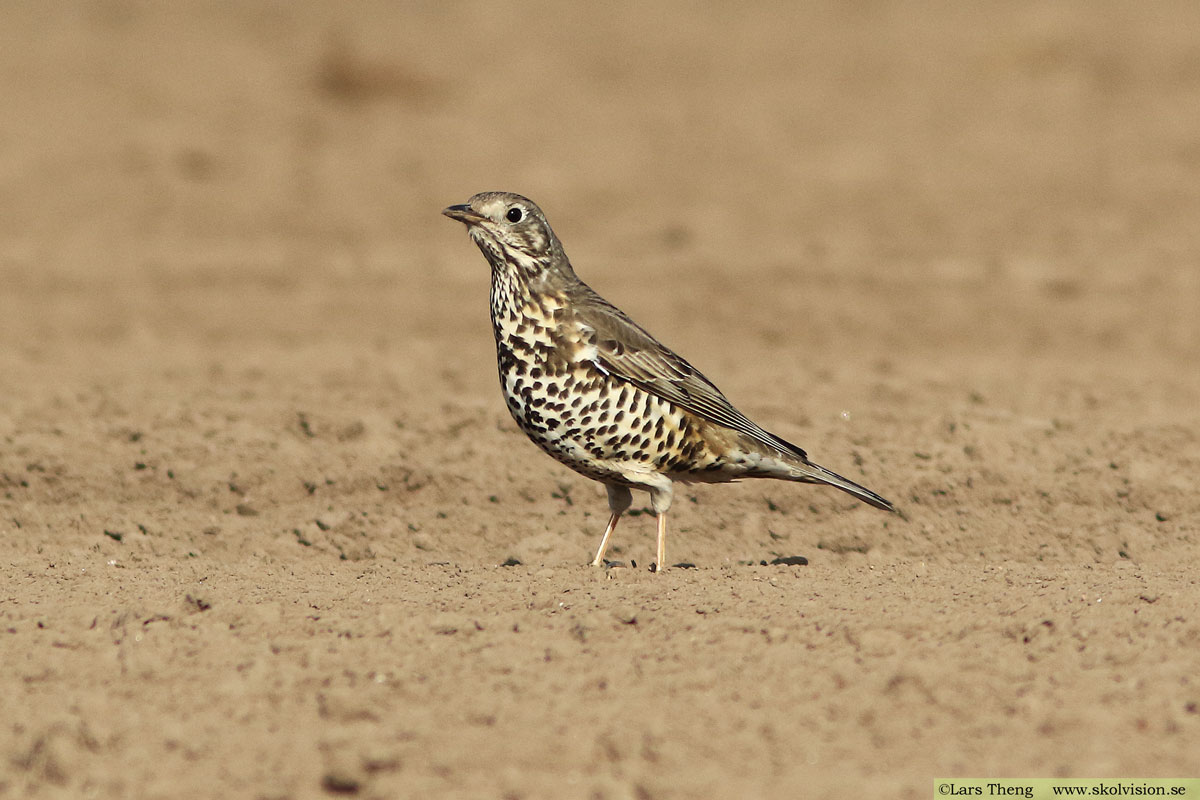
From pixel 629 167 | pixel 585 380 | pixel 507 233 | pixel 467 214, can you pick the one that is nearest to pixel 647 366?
pixel 585 380

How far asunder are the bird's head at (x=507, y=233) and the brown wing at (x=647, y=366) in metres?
0.27

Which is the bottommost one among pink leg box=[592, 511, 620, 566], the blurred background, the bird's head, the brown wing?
pink leg box=[592, 511, 620, 566]

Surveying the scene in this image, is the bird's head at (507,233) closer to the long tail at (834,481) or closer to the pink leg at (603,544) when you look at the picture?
the pink leg at (603,544)

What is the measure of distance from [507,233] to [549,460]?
99.0 inches

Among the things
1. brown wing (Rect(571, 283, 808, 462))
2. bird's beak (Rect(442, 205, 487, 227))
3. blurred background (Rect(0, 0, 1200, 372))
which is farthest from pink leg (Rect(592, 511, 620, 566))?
blurred background (Rect(0, 0, 1200, 372))

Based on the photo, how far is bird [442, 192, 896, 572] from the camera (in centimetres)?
686

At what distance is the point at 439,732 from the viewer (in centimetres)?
479

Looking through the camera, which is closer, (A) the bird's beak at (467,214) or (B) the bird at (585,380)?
(B) the bird at (585,380)

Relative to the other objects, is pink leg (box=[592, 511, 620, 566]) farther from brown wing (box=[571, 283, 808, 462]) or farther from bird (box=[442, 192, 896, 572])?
brown wing (box=[571, 283, 808, 462])

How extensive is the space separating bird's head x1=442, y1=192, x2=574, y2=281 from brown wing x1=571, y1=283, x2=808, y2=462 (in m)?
0.27

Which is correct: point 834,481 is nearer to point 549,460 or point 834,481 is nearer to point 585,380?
point 585,380

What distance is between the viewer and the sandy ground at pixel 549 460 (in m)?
4.88

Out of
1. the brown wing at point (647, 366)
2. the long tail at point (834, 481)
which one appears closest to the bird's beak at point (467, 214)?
the brown wing at point (647, 366)

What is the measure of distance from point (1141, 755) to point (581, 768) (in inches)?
67.9
